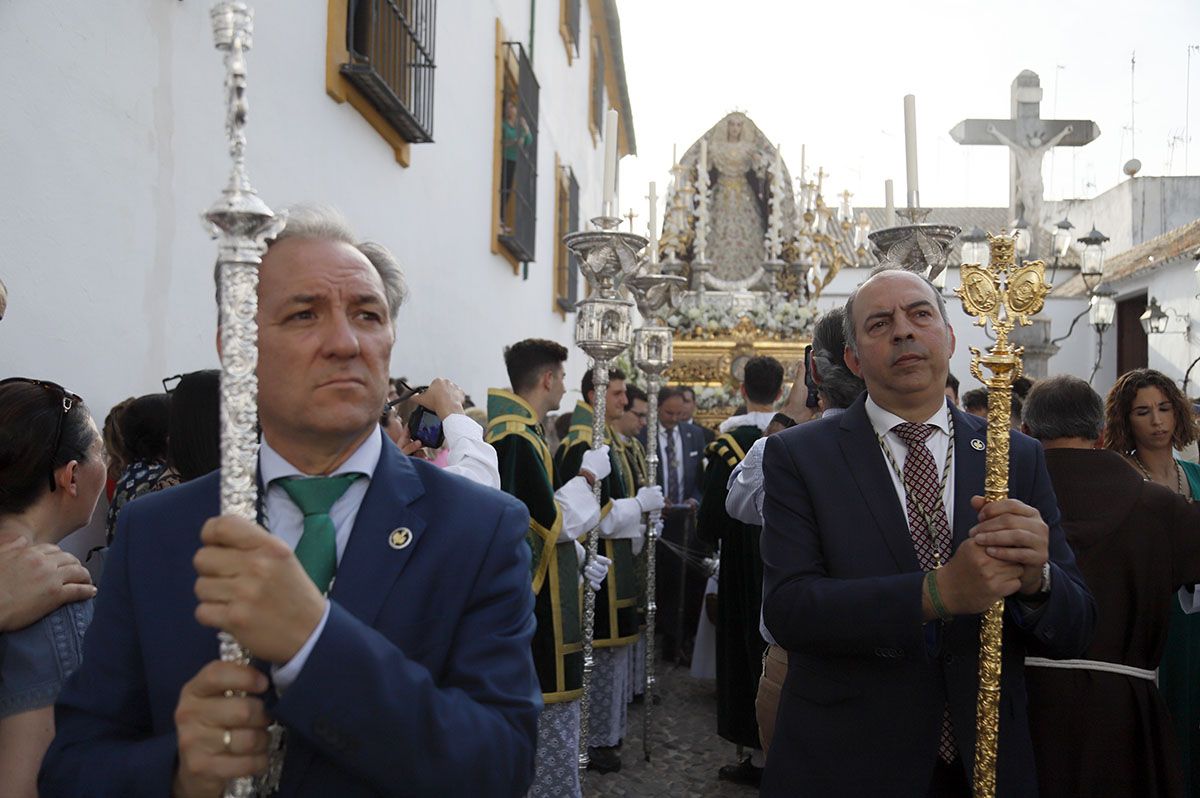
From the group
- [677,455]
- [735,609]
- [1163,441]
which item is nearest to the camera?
[1163,441]

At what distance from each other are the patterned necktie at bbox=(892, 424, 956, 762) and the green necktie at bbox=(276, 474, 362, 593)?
4.60ft

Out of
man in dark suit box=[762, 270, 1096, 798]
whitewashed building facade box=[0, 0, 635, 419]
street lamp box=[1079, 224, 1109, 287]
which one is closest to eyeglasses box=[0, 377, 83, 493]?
whitewashed building facade box=[0, 0, 635, 419]

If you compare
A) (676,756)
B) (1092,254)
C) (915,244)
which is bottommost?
(676,756)

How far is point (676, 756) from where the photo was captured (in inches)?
256

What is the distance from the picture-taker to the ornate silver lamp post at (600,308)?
4809mm

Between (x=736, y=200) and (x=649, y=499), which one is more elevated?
(x=736, y=200)

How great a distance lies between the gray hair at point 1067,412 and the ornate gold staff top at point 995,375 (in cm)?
109

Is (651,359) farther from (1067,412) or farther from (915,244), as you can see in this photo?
(1067,412)

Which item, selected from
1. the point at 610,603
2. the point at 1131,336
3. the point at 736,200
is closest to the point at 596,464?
the point at 610,603

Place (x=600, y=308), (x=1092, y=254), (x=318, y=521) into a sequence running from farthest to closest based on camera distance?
(x=1092, y=254) < (x=600, y=308) < (x=318, y=521)

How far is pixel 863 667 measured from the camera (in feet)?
8.14

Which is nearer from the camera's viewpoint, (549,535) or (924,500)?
(924,500)

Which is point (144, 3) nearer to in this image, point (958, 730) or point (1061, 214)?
point (958, 730)

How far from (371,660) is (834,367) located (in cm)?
243
